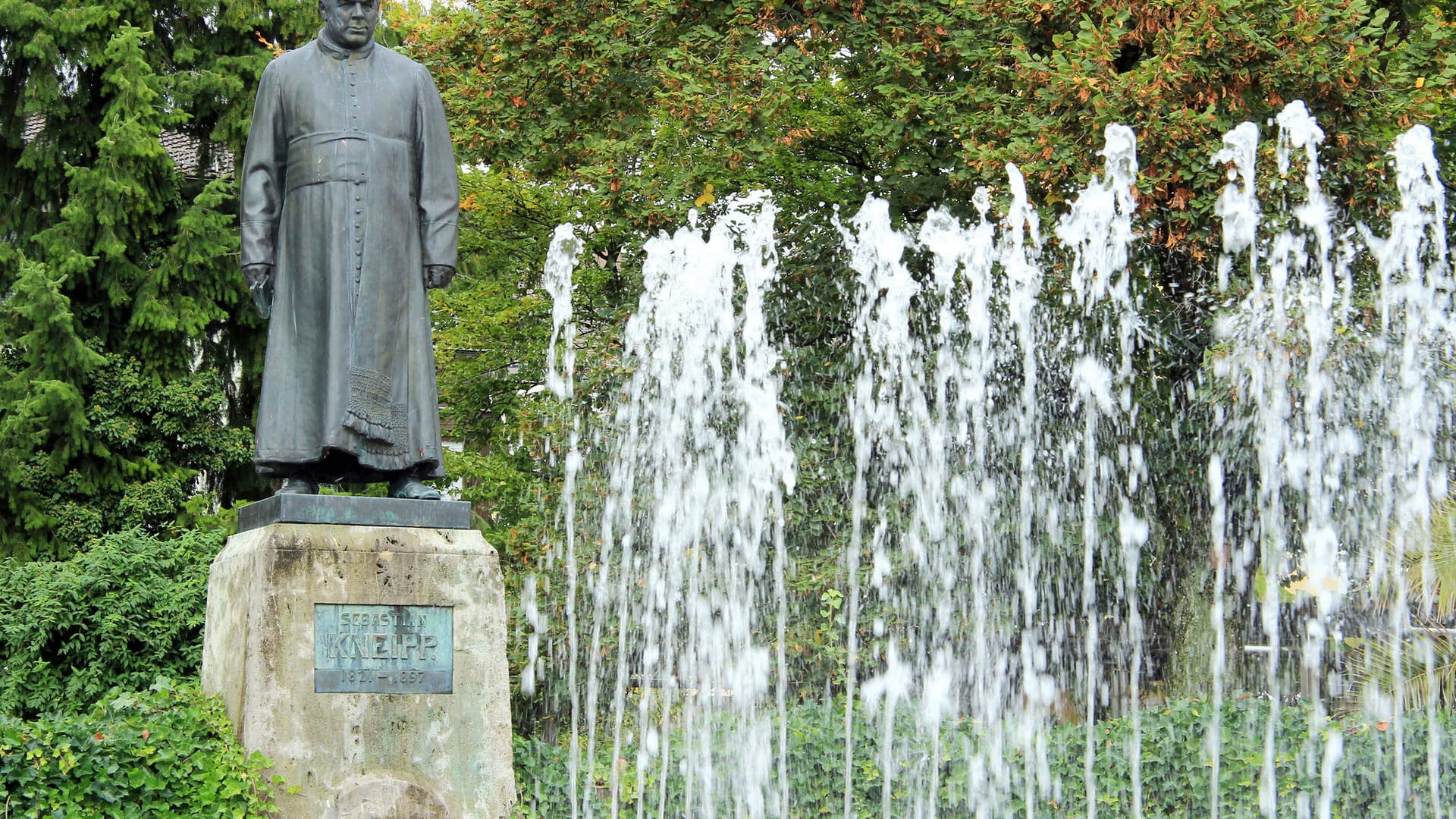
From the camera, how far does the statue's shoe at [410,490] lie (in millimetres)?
5641

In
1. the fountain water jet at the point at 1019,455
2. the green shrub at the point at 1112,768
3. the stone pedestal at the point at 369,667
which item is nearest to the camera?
the stone pedestal at the point at 369,667

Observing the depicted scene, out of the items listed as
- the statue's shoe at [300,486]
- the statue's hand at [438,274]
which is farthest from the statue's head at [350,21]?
the statue's shoe at [300,486]

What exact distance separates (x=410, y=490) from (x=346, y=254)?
882 mm

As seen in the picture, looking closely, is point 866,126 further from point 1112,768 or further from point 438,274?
point 438,274

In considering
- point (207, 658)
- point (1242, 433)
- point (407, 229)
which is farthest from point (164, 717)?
point (1242, 433)

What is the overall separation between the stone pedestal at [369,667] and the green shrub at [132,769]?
0.36 feet

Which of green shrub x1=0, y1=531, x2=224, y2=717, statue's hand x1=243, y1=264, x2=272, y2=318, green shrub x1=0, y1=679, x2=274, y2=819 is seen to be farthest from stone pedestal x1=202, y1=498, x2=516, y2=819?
green shrub x1=0, y1=531, x2=224, y2=717

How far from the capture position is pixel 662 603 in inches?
428

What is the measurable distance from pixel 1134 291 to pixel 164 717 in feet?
26.3

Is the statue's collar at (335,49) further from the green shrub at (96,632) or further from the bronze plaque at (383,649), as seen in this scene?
the green shrub at (96,632)

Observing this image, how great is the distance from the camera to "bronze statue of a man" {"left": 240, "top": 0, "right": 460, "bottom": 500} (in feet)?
18.2

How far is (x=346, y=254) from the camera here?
560 centimetres

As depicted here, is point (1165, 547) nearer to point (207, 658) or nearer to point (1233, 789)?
point (1233, 789)

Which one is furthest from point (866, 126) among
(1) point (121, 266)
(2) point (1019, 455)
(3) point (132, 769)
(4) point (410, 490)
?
(3) point (132, 769)
